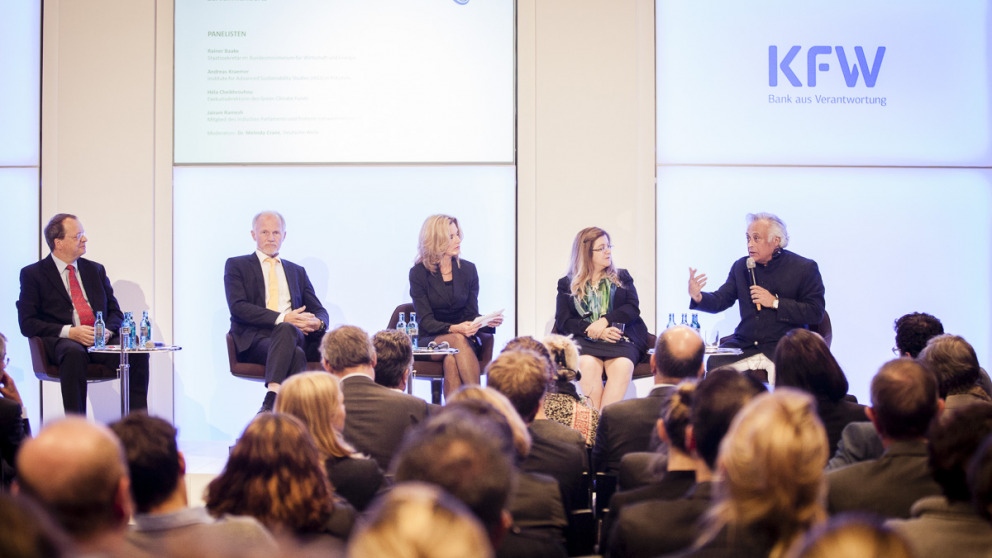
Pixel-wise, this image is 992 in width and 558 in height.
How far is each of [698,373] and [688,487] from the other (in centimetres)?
127

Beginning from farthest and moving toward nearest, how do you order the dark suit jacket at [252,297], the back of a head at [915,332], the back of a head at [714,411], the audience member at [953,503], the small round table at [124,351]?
the dark suit jacket at [252,297], the small round table at [124,351], the back of a head at [915,332], the back of a head at [714,411], the audience member at [953,503]

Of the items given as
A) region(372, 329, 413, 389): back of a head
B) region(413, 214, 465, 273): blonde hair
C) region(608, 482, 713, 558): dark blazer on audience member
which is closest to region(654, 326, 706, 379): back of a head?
region(372, 329, 413, 389): back of a head

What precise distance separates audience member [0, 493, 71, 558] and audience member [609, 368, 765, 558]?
1.19 meters

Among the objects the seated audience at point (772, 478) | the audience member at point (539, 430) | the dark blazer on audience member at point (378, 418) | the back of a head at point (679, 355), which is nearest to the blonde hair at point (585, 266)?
the back of a head at point (679, 355)

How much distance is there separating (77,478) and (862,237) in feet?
20.3

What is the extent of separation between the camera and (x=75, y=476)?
4.67ft

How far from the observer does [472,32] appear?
6.30 meters

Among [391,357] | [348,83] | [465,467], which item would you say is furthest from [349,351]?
[348,83]

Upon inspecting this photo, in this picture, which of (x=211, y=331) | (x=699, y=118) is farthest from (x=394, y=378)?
(x=699, y=118)

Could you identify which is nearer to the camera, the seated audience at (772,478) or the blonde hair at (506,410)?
the seated audience at (772,478)

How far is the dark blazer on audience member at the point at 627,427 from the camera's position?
10.0 feet

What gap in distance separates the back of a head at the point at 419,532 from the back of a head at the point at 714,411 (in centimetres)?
111

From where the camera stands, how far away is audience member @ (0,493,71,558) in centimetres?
98

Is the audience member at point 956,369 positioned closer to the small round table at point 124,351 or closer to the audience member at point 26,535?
the audience member at point 26,535
